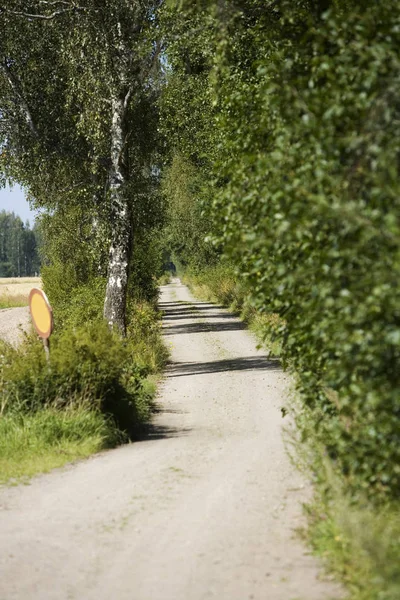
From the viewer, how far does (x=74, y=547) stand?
24.8ft

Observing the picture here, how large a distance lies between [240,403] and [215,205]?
25.1 ft

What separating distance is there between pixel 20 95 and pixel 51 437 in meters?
11.7

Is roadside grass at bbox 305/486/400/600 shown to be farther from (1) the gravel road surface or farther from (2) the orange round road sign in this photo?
(1) the gravel road surface

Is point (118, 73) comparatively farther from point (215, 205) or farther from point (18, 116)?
point (215, 205)

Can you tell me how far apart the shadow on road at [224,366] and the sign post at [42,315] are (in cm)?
801

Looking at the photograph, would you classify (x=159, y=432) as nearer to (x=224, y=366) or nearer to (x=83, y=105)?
(x=224, y=366)

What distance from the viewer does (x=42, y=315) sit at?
1309 centimetres

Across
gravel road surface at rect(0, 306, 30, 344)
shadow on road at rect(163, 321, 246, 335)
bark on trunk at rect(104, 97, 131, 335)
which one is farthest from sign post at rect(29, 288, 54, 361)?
gravel road surface at rect(0, 306, 30, 344)

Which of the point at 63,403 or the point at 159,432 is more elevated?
the point at 63,403

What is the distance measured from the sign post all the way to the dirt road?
203 cm

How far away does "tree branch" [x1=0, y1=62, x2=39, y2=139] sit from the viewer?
21.0 metres

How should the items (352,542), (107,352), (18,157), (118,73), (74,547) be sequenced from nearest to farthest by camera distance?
(352,542) → (74,547) → (107,352) → (118,73) → (18,157)

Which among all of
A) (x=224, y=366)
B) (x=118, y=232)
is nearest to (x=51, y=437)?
(x=118, y=232)

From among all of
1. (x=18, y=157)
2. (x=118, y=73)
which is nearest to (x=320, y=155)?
(x=118, y=73)
